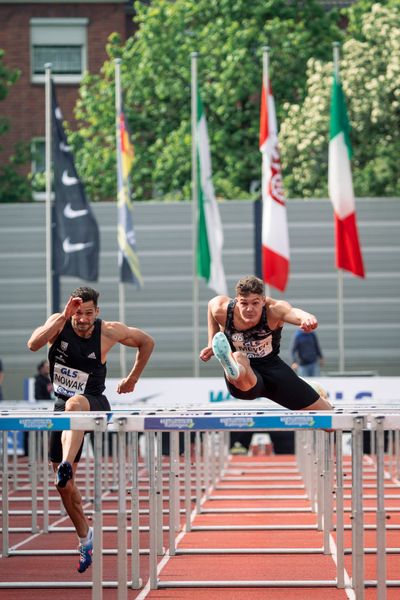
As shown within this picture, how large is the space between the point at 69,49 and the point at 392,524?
119 feet

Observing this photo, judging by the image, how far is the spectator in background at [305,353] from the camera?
86.4ft

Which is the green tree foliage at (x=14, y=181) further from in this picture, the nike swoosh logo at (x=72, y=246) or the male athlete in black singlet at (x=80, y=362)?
the male athlete in black singlet at (x=80, y=362)

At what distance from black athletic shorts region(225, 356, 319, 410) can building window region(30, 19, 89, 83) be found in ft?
126

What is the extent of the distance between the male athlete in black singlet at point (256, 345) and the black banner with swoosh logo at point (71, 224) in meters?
16.1

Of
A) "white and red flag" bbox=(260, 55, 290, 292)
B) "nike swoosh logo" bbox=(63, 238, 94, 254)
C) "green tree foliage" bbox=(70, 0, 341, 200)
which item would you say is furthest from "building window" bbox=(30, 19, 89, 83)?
"white and red flag" bbox=(260, 55, 290, 292)

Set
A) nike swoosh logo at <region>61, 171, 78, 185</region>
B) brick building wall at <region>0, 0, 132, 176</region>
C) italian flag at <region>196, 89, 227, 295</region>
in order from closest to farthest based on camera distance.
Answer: nike swoosh logo at <region>61, 171, 78, 185</region>, italian flag at <region>196, 89, 227, 295</region>, brick building wall at <region>0, 0, 132, 176</region>

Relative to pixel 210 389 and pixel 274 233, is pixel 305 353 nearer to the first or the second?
pixel 210 389

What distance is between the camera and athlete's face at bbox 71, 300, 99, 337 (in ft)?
36.3

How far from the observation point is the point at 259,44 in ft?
150

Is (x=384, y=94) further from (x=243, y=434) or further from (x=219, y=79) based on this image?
(x=243, y=434)

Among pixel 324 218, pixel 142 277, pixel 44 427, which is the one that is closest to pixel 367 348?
pixel 324 218

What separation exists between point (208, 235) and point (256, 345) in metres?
17.2

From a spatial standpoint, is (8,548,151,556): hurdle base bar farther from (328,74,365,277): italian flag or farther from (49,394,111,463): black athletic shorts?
(328,74,365,277): italian flag

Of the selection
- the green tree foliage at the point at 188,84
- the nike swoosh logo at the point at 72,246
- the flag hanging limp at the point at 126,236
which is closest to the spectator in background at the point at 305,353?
the flag hanging limp at the point at 126,236
